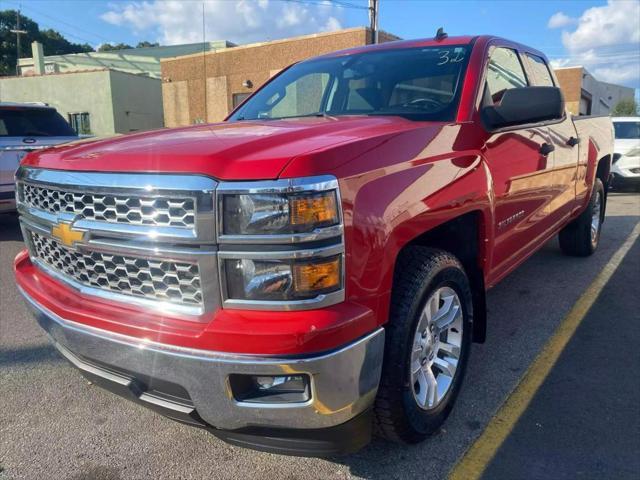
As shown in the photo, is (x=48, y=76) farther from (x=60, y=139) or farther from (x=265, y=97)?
(x=265, y=97)

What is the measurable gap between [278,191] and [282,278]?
11.6 inches

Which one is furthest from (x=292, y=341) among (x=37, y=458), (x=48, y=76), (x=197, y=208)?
(x=48, y=76)

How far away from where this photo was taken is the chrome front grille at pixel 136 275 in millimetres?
1886

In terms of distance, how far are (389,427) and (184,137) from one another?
5.03 ft

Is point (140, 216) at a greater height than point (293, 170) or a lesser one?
lesser

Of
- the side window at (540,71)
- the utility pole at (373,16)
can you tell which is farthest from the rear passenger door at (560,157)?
the utility pole at (373,16)

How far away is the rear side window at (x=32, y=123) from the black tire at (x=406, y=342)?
263 inches

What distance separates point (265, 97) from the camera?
387 cm

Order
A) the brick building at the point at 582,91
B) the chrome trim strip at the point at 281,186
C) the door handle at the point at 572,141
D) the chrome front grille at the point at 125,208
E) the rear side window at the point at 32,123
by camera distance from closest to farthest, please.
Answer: the chrome trim strip at the point at 281,186
the chrome front grille at the point at 125,208
the door handle at the point at 572,141
the rear side window at the point at 32,123
the brick building at the point at 582,91

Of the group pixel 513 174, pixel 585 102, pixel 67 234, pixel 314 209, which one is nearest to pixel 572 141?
pixel 513 174

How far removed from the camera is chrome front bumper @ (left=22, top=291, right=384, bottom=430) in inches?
69.0

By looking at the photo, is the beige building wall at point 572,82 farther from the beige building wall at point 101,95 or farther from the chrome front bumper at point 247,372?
the chrome front bumper at point 247,372

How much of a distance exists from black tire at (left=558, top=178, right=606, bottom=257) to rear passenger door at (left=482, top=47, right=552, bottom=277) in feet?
6.39

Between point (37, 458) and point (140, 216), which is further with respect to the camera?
point (37, 458)
